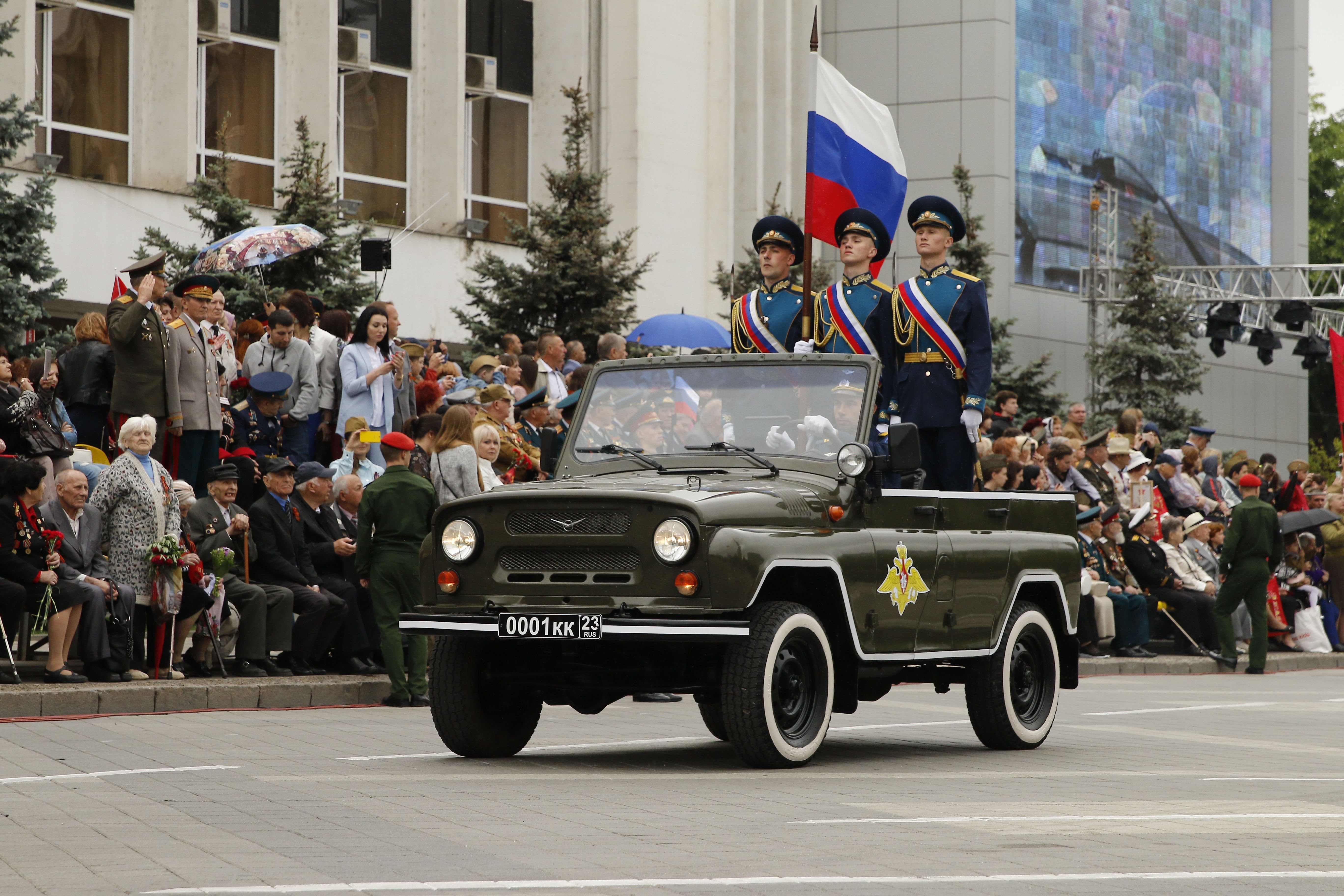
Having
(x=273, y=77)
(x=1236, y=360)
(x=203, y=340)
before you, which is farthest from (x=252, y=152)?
(x=1236, y=360)

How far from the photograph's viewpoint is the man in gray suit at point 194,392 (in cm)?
1644

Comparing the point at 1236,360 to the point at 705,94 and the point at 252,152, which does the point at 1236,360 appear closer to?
the point at 705,94

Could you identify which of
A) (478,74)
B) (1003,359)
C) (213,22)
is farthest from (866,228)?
(1003,359)

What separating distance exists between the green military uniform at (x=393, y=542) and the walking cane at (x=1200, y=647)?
1251cm

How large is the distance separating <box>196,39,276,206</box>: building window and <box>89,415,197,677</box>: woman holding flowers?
17061 millimetres

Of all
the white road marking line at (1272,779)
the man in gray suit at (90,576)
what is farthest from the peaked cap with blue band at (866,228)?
the man in gray suit at (90,576)

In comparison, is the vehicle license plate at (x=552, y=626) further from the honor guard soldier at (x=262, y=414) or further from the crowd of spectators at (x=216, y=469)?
the honor guard soldier at (x=262, y=414)

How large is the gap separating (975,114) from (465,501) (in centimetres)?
3866

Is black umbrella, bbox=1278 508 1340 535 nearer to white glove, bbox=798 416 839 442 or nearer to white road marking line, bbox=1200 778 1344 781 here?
white road marking line, bbox=1200 778 1344 781

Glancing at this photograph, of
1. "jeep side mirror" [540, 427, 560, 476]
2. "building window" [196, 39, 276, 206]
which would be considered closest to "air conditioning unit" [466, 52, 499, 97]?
"building window" [196, 39, 276, 206]

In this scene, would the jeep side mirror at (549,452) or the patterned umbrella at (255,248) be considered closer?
the jeep side mirror at (549,452)

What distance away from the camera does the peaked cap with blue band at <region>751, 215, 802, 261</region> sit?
1323 centimetres

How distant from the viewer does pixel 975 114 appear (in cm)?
4738

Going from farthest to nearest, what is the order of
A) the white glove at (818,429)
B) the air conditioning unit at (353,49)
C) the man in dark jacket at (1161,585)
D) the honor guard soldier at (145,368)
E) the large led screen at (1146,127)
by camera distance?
the large led screen at (1146,127)
the air conditioning unit at (353,49)
the man in dark jacket at (1161,585)
the honor guard soldier at (145,368)
the white glove at (818,429)
